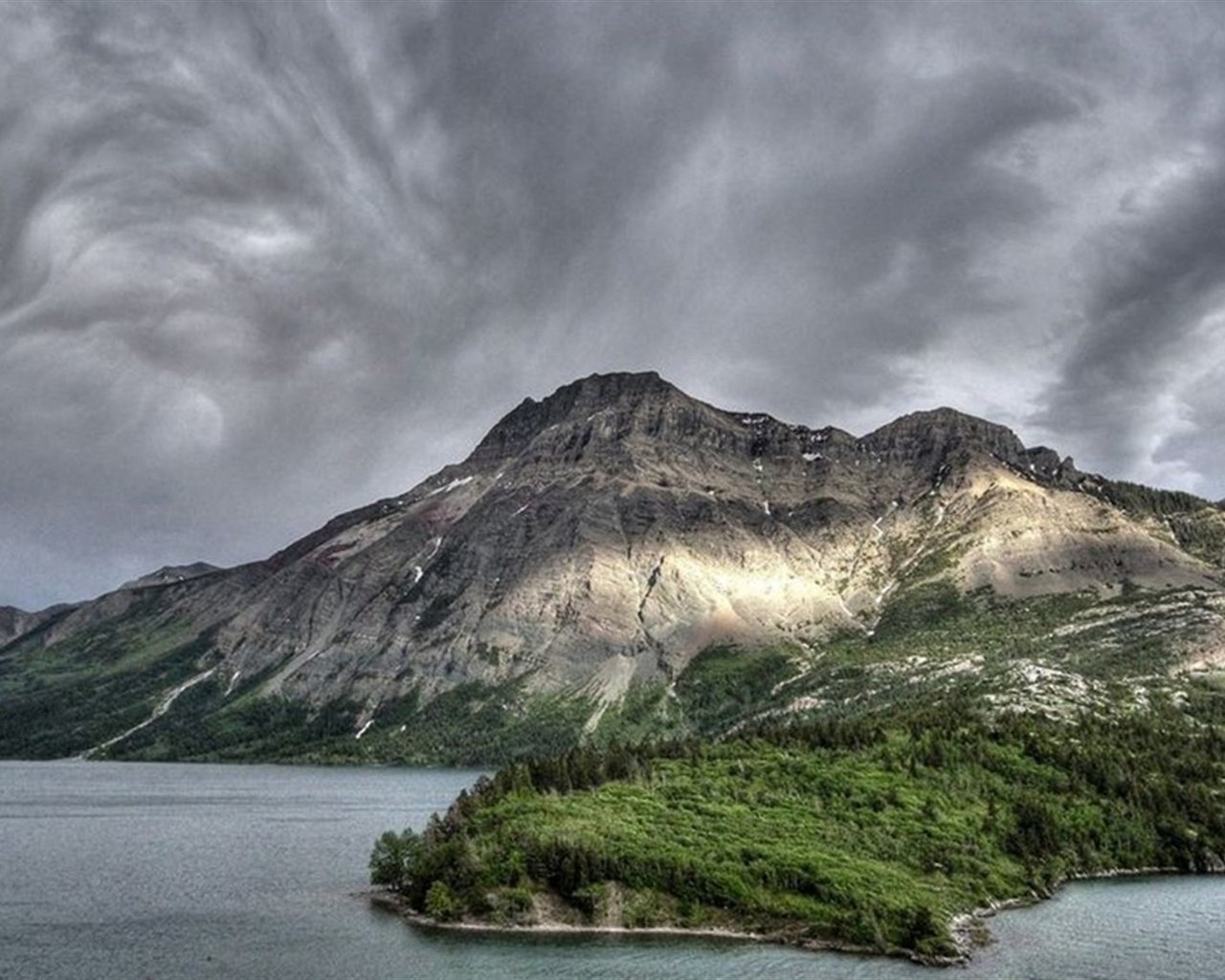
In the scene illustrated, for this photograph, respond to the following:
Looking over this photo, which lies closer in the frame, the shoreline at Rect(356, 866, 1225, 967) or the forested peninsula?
the shoreline at Rect(356, 866, 1225, 967)

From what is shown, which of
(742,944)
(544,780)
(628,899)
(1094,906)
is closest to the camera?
(742,944)

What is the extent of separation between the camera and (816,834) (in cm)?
13762

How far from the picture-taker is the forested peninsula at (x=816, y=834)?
119 metres

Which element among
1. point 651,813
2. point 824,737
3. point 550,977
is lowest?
point 550,977

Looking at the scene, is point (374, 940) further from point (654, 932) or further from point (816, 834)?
point (816, 834)

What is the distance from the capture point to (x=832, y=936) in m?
114

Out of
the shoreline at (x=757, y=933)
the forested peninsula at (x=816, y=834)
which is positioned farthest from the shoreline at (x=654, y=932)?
the forested peninsula at (x=816, y=834)

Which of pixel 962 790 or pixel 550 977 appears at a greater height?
pixel 962 790

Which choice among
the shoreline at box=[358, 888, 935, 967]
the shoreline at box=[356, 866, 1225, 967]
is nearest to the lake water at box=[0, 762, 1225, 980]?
the shoreline at box=[356, 866, 1225, 967]

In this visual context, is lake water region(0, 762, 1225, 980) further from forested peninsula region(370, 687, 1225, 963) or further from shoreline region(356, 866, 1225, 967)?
forested peninsula region(370, 687, 1225, 963)

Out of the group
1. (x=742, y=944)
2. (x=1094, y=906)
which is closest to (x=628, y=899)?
Result: (x=742, y=944)

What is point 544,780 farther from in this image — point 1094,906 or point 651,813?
point 1094,906

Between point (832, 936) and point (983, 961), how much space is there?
14.9 meters

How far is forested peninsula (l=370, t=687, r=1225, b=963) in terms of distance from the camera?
391 ft
